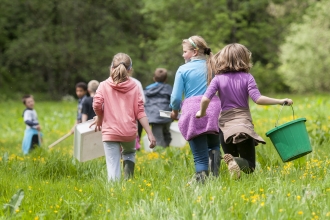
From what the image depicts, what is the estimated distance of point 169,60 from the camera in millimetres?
31938

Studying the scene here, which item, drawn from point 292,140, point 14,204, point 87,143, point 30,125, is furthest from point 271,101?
point 30,125

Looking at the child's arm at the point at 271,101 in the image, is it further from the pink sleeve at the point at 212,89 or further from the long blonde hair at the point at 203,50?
the long blonde hair at the point at 203,50

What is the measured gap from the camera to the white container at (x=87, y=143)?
6.68 metres

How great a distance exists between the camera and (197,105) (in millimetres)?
5531

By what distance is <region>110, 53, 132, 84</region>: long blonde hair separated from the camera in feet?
19.2

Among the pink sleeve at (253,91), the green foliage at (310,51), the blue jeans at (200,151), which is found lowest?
the blue jeans at (200,151)

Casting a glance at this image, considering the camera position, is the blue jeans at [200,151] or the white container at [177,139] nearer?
the blue jeans at [200,151]


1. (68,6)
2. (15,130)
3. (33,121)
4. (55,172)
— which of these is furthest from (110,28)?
(55,172)

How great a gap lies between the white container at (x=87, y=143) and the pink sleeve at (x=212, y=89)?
5.91ft

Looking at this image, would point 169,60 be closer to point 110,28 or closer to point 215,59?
point 110,28

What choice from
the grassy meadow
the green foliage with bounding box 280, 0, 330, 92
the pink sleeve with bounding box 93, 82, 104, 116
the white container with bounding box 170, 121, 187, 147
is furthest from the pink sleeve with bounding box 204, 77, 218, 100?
the green foliage with bounding box 280, 0, 330, 92

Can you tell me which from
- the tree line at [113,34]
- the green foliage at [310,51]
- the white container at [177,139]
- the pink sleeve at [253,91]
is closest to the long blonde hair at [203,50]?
the pink sleeve at [253,91]

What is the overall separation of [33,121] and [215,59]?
5690 millimetres

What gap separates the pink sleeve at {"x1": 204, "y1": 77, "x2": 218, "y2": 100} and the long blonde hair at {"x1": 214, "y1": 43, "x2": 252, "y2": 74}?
128 millimetres
